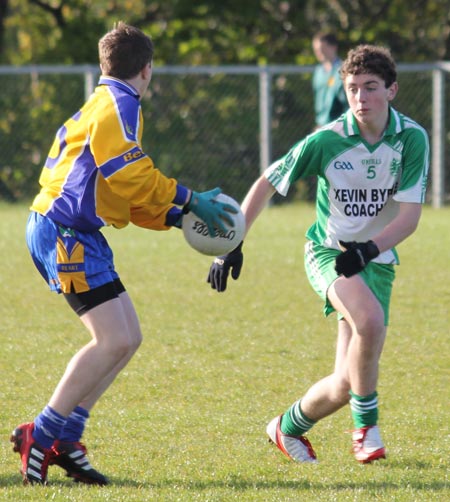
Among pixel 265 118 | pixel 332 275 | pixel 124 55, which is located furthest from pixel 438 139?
pixel 124 55

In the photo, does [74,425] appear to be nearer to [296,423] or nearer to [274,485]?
[274,485]

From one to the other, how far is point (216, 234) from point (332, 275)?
0.58 m

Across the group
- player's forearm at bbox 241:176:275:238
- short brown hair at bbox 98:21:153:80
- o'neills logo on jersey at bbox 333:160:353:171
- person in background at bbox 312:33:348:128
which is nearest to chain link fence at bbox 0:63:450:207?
person in background at bbox 312:33:348:128

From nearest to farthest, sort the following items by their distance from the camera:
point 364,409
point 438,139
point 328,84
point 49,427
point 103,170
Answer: point 103,170 → point 49,427 → point 364,409 → point 328,84 → point 438,139

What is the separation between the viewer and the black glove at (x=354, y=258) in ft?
14.4

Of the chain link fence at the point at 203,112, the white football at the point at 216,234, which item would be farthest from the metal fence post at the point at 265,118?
the white football at the point at 216,234

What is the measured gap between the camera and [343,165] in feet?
15.8

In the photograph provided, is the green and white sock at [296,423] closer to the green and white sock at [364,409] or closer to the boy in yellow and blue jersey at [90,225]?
the green and white sock at [364,409]

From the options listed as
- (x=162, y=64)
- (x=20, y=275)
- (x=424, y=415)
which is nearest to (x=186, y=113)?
(x=162, y=64)

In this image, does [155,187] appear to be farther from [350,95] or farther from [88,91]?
[88,91]

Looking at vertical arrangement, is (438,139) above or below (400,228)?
below

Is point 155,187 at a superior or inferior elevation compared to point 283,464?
superior

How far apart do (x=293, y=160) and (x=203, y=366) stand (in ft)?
6.76

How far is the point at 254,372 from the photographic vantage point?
21.1 feet
